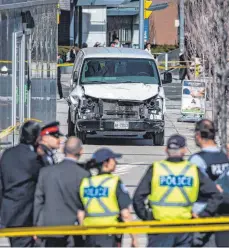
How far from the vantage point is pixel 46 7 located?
66.9 ft

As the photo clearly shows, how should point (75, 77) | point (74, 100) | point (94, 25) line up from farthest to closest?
point (94, 25) → point (75, 77) → point (74, 100)

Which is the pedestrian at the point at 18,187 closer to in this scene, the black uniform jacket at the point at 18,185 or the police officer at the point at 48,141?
the black uniform jacket at the point at 18,185

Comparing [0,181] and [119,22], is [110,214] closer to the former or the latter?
[0,181]

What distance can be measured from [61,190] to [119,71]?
492 inches

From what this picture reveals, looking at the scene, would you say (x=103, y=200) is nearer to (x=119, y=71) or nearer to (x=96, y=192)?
(x=96, y=192)

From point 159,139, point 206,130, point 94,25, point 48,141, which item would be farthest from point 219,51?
point 94,25

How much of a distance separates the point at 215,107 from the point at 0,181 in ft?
19.3

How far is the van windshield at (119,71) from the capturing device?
67.6ft

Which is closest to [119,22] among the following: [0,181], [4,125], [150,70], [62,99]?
[62,99]

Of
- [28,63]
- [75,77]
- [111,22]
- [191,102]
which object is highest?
[111,22]

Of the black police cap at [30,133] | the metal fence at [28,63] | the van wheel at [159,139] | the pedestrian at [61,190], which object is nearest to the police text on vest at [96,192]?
the pedestrian at [61,190]

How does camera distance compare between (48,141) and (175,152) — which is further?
(48,141)

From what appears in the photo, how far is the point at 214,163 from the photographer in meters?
9.02

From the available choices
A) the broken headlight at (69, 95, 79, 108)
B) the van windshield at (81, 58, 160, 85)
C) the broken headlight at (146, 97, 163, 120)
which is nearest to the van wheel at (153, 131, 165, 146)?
the broken headlight at (146, 97, 163, 120)
